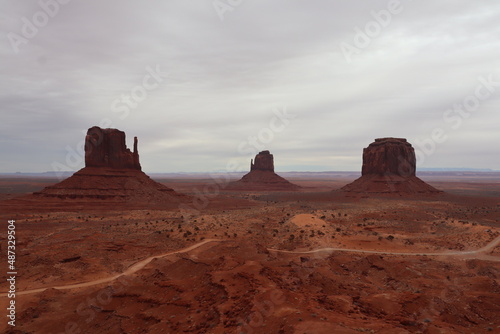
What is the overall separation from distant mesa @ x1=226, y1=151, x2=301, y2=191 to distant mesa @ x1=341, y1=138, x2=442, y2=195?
145ft

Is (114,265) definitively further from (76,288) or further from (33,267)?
(33,267)

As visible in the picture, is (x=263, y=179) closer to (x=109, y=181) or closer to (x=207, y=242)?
(x=109, y=181)

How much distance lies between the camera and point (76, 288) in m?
18.0

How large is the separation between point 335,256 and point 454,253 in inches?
412

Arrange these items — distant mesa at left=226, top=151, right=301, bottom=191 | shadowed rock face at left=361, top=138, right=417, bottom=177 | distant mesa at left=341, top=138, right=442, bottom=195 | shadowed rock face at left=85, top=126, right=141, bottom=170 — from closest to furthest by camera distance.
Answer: shadowed rock face at left=85, top=126, right=141, bottom=170
distant mesa at left=341, top=138, right=442, bottom=195
shadowed rock face at left=361, top=138, right=417, bottom=177
distant mesa at left=226, top=151, right=301, bottom=191

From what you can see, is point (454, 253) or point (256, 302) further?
point (454, 253)

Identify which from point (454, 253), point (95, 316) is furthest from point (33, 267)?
point (454, 253)

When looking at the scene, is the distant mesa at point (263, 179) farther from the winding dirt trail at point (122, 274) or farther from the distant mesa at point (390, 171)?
the winding dirt trail at point (122, 274)

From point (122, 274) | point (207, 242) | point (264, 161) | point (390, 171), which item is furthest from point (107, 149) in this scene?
point (264, 161)

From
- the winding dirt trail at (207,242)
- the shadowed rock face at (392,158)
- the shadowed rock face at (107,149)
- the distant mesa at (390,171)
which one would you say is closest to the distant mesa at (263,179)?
the distant mesa at (390,171)

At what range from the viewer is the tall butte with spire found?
58.7 metres

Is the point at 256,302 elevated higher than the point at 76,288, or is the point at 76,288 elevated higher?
the point at 256,302

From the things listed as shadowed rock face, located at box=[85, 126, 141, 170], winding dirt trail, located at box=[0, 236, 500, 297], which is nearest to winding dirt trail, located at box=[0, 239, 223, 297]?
winding dirt trail, located at box=[0, 236, 500, 297]

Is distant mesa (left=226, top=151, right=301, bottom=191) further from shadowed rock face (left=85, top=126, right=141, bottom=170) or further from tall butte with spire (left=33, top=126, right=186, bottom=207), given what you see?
shadowed rock face (left=85, top=126, right=141, bottom=170)
